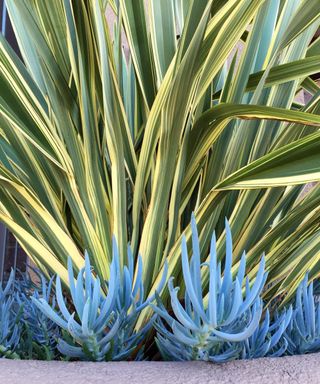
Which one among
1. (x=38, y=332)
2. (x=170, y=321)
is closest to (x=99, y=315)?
(x=170, y=321)

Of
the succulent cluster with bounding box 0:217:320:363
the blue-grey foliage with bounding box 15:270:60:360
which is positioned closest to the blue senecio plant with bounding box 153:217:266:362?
the succulent cluster with bounding box 0:217:320:363

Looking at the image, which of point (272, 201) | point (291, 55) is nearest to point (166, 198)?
point (272, 201)

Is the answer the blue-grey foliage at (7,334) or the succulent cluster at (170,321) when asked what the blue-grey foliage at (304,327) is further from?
the blue-grey foliage at (7,334)

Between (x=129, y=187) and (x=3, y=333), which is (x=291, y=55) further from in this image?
(x=3, y=333)

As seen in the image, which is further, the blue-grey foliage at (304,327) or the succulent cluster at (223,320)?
the blue-grey foliage at (304,327)

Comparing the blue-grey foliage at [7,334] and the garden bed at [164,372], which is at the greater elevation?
the garden bed at [164,372]

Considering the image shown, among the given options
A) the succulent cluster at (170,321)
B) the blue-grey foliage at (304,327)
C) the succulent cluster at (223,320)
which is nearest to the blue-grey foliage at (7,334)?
the succulent cluster at (170,321)

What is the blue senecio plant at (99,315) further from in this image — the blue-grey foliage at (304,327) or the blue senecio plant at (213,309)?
the blue-grey foliage at (304,327)

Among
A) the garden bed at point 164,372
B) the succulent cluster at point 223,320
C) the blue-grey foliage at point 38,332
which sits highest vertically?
the succulent cluster at point 223,320

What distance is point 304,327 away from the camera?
19.9 inches

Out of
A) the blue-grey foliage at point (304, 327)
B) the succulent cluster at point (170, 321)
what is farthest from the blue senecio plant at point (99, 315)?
the blue-grey foliage at point (304, 327)

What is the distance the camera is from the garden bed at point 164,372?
0.38 meters

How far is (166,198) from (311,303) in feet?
0.67

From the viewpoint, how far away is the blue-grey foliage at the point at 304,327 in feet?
1.62
